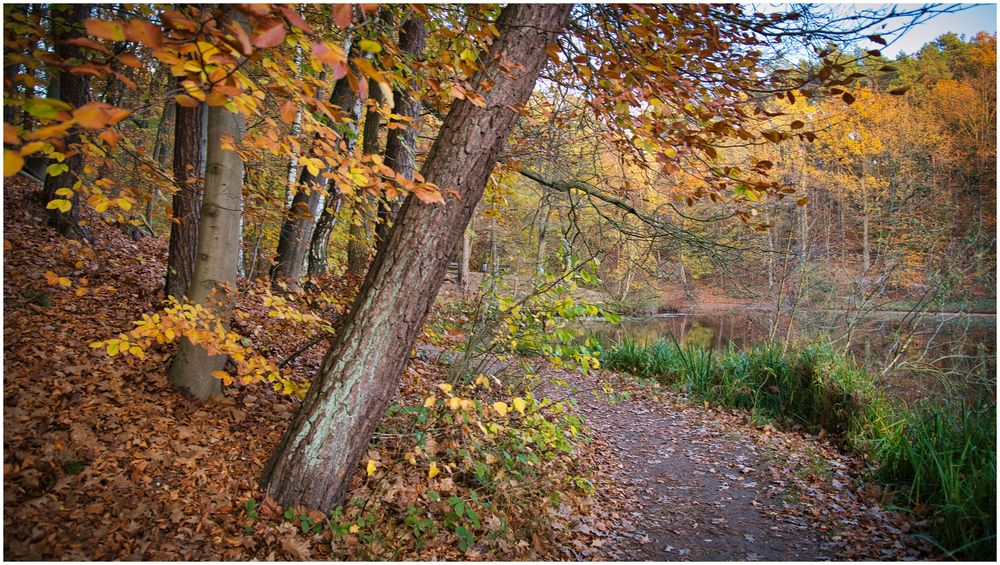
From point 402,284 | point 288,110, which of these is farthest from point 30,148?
point 402,284

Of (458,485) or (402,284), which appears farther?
(458,485)

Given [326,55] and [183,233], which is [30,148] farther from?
[183,233]

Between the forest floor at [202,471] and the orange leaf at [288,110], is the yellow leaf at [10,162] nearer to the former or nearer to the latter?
the orange leaf at [288,110]

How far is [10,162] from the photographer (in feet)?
4.46

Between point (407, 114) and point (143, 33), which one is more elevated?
point (407, 114)

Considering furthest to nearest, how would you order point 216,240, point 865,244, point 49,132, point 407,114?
1. point 865,244
2. point 407,114
3. point 216,240
4. point 49,132

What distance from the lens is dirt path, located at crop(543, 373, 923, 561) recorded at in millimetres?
3346

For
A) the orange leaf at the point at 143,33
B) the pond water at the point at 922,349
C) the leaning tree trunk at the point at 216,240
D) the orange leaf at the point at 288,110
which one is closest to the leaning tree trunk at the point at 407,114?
the leaning tree trunk at the point at 216,240

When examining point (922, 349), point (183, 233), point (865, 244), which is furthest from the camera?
point (865, 244)

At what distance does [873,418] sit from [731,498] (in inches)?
91.9

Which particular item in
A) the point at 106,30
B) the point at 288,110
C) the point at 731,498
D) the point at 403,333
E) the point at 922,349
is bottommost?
the point at 731,498

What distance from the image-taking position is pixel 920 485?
3568 millimetres

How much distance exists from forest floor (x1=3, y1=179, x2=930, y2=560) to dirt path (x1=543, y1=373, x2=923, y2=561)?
0.05ft

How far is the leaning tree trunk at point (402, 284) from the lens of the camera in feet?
8.70
